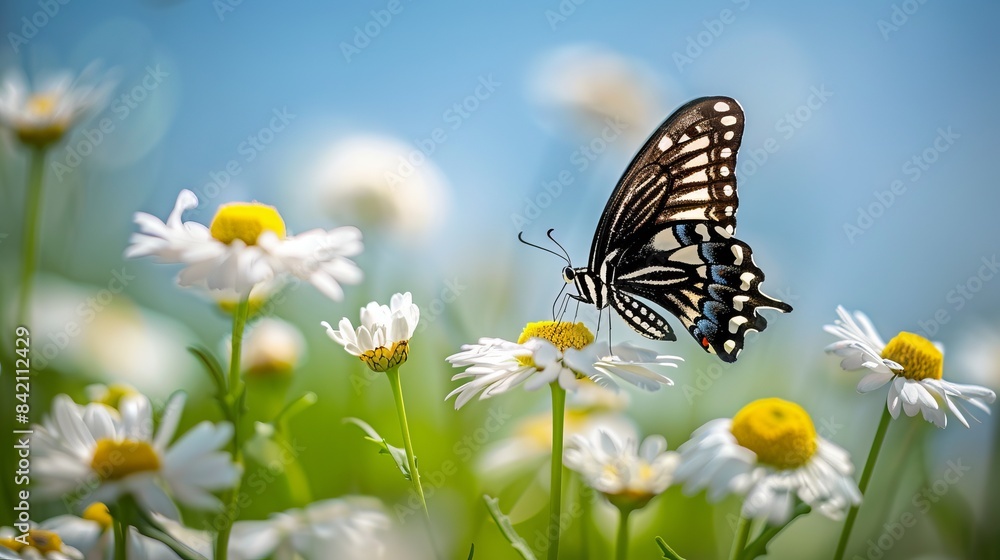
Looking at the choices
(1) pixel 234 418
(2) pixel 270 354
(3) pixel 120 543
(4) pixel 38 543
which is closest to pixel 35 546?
Result: (4) pixel 38 543

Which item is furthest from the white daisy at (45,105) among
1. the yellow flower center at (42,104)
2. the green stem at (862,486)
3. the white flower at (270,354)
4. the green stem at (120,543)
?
the green stem at (862,486)

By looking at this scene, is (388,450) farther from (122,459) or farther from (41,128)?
(41,128)

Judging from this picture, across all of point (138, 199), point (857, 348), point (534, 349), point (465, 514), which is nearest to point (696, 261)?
point (857, 348)

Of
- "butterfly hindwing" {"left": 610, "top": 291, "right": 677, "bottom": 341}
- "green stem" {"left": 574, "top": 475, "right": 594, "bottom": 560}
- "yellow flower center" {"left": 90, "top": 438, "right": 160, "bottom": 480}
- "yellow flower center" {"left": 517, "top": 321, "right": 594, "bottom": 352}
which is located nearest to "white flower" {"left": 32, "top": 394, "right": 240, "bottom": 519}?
"yellow flower center" {"left": 90, "top": 438, "right": 160, "bottom": 480}

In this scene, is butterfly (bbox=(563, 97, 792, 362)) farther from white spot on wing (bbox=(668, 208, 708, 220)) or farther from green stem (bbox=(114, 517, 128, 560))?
green stem (bbox=(114, 517, 128, 560))

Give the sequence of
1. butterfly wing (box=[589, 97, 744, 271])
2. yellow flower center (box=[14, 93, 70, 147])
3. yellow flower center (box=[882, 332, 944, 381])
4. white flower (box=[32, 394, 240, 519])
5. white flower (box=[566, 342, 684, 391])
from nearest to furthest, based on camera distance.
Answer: white flower (box=[32, 394, 240, 519])
white flower (box=[566, 342, 684, 391])
yellow flower center (box=[882, 332, 944, 381])
butterfly wing (box=[589, 97, 744, 271])
yellow flower center (box=[14, 93, 70, 147])

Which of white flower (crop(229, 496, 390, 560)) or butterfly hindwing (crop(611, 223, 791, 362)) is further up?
butterfly hindwing (crop(611, 223, 791, 362))

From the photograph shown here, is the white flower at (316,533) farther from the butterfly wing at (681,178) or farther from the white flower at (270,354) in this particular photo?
the butterfly wing at (681,178)
